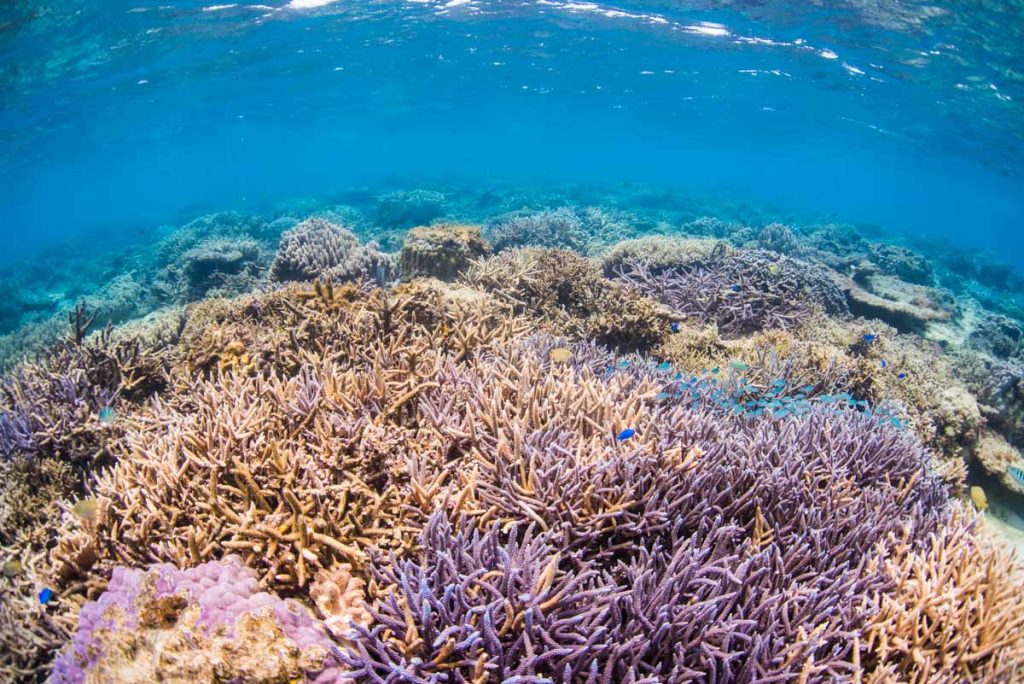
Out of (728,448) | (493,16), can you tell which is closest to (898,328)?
(728,448)

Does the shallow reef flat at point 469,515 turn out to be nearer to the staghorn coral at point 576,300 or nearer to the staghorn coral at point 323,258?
the staghorn coral at point 576,300

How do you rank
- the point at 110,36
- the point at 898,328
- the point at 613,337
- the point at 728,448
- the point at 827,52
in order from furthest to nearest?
1. the point at 827,52
2. the point at 110,36
3. the point at 898,328
4. the point at 613,337
5. the point at 728,448

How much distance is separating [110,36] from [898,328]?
31.9 m

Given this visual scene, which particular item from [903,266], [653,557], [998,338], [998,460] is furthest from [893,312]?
[653,557]

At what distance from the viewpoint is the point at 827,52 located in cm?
2392

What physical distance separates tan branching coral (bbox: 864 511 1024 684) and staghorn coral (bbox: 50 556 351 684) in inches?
109

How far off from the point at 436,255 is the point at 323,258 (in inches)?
90.7

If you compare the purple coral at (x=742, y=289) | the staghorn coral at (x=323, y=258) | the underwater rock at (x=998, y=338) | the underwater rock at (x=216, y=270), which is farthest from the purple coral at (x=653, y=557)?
the underwater rock at (x=998, y=338)

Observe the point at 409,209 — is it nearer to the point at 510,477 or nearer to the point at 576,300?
the point at 576,300

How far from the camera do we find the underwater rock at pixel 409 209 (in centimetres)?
2244

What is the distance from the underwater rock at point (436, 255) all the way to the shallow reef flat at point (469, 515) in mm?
2863

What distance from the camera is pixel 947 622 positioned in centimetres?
277

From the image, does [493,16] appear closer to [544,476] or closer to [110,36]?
[110,36]

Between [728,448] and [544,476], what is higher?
[544,476]
